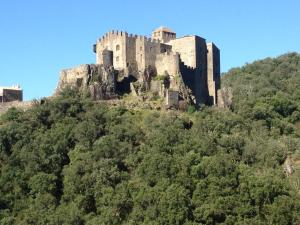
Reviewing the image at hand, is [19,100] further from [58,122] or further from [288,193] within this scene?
[288,193]

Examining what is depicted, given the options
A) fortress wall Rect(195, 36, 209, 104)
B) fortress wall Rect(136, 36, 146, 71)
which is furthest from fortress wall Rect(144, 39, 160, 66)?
fortress wall Rect(195, 36, 209, 104)

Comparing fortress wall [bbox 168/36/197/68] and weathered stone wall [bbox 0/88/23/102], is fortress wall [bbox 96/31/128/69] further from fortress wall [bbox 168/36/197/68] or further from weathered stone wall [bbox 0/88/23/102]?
weathered stone wall [bbox 0/88/23/102]

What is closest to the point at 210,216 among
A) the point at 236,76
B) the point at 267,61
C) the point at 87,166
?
Answer: the point at 87,166

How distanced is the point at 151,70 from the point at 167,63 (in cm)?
189

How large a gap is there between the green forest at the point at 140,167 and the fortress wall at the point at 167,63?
5.36m

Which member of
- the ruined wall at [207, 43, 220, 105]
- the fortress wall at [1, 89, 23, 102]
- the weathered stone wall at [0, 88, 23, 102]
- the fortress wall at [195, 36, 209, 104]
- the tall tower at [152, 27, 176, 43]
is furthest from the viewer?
the tall tower at [152, 27, 176, 43]

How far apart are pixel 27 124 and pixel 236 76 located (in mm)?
65612

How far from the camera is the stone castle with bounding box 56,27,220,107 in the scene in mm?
74188

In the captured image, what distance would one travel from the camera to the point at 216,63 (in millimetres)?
82188

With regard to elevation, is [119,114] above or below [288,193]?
above

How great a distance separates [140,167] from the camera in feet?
207

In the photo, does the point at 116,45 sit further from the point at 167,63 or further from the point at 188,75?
the point at 188,75

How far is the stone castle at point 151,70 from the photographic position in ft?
243

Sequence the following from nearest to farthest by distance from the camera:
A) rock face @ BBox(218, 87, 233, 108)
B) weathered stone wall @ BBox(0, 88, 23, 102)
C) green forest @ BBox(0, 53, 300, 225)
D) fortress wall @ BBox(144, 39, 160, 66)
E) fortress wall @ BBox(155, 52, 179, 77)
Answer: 1. green forest @ BBox(0, 53, 300, 225)
2. fortress wall @ BBox(155, 52, 179, 77)
3. fortress wall @ BBox(144, 39, 160, 66)
4. weathered stone wall @ BBox(0, 88, 23, 102)
5. rock face @ BBox(218, 87, 233, 108)
